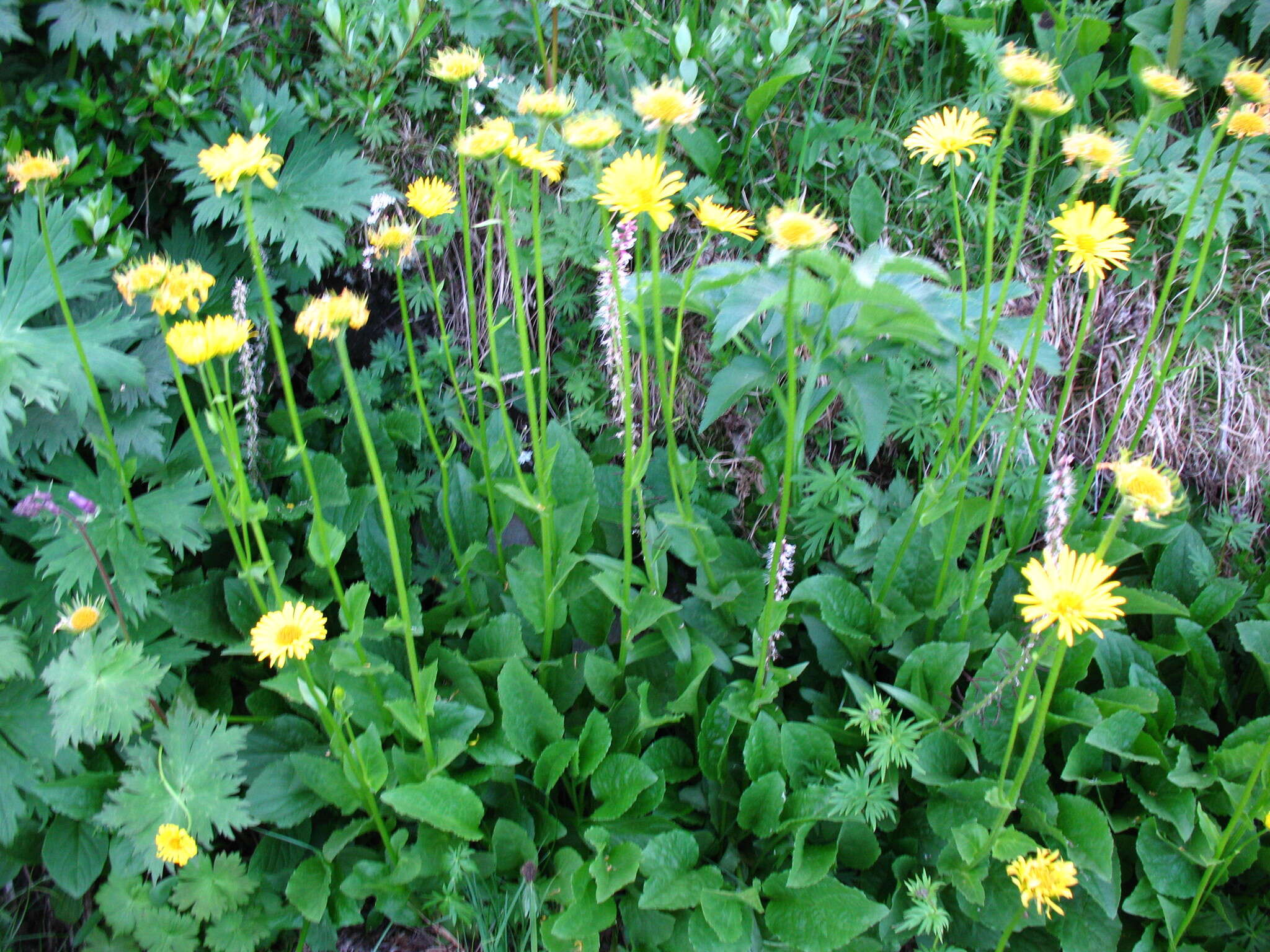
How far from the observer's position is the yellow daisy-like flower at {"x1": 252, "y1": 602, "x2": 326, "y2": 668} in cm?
146

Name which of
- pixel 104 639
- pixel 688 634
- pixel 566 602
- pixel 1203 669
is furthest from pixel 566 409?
pixel 1203 669

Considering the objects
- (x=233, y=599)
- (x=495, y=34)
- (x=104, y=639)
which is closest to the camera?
(x=104, y=639)

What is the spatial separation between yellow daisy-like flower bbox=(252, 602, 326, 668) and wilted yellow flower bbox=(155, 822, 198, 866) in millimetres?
378

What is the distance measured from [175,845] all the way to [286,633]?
479mm

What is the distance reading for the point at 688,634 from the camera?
77.2 inches

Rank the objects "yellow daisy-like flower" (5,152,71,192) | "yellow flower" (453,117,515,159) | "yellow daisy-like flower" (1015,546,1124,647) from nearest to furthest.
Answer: "yellow daisy-like flower" (1015,546,1124,647) < "yellow flower" (453,117,515,159) < "yellow daisy-like flower" (5,152,71,192)

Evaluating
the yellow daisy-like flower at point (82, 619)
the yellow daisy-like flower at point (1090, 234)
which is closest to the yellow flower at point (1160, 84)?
the yellow daisy-like flower at point (1090, 234)

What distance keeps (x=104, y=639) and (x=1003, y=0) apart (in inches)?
92.4

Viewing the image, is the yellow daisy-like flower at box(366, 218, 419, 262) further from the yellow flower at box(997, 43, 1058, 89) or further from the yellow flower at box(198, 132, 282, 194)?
the yellow flower at box(997, 43, 1058, 89)

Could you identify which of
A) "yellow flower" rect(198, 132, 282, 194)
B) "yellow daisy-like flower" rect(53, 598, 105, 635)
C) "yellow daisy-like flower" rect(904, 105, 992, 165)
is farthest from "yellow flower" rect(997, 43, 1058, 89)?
"yellow daisy-like flower" rect(53, 598, 105, 635)

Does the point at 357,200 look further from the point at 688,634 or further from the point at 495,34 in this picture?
the point at 688,634

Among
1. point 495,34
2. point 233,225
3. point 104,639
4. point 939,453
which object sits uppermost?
point 495,34

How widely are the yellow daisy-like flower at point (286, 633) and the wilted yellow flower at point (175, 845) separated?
0.38 metres

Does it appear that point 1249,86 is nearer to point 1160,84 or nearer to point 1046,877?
point 1160,84
